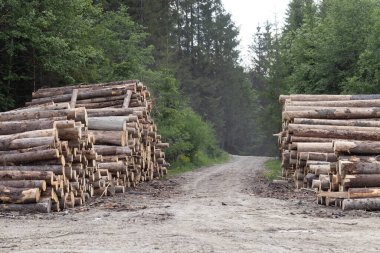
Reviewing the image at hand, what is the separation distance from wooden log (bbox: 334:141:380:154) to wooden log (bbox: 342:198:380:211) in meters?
1.43

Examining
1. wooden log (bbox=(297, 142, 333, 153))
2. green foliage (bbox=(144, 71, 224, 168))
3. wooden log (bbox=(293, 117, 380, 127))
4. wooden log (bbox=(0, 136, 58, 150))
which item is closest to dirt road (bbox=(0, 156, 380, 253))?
wooden log (bbox=(0, 136, 58, 150))

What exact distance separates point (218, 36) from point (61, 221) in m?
59.3

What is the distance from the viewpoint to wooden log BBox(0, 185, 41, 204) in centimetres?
1145

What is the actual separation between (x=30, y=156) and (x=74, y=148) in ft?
4.44

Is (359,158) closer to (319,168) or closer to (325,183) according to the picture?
(325,183)

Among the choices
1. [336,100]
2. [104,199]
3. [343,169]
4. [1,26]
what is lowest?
[104,199]

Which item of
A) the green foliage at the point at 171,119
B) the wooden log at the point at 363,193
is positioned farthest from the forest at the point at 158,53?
the wooden log at the point at 363,193

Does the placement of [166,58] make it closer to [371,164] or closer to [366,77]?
[366,77]

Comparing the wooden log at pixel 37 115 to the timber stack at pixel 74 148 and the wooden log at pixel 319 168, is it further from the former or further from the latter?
the wooden log at pixel 319 168

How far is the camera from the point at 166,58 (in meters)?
45.5

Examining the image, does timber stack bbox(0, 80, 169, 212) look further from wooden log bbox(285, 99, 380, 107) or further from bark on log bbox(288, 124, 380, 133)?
wooden log bbox(285, 99, 380, 107)

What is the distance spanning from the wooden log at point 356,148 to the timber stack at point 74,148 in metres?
5.97

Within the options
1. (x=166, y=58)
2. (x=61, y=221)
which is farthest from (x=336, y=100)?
(x=166, y=58)

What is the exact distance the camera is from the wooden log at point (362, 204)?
38.0 ft
